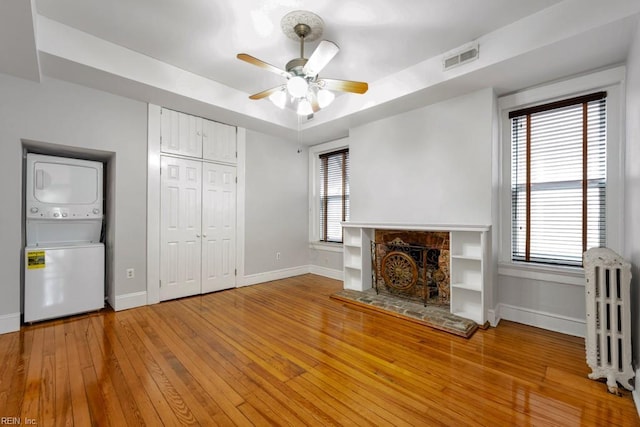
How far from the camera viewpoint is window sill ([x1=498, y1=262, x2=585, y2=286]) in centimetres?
276

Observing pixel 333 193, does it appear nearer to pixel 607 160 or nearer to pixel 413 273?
pixel 413 273

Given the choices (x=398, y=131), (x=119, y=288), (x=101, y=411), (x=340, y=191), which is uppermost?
(x=398, y=131)

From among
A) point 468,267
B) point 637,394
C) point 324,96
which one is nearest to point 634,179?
point 637,394

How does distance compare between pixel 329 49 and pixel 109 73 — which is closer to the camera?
pixel 329 49

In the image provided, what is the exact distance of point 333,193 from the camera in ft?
17.5

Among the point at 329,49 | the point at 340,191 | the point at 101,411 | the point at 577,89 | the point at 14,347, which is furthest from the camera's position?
the point at 340,191

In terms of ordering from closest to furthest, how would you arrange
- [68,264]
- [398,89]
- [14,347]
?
[14,347] < [68,264] < [398,89]

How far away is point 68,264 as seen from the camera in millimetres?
3137

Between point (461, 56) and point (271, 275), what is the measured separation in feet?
14.0

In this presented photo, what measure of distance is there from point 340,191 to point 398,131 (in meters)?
1.66

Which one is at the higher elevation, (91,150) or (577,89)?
(577,89)

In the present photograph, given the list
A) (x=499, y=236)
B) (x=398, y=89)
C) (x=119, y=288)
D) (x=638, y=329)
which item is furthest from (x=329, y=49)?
(x=119, y=288)

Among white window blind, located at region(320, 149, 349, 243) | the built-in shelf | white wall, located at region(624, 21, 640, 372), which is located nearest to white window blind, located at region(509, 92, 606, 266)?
white wall, located at region(624, 21, 640, 372)

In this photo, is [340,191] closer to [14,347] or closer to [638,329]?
[638,329]
